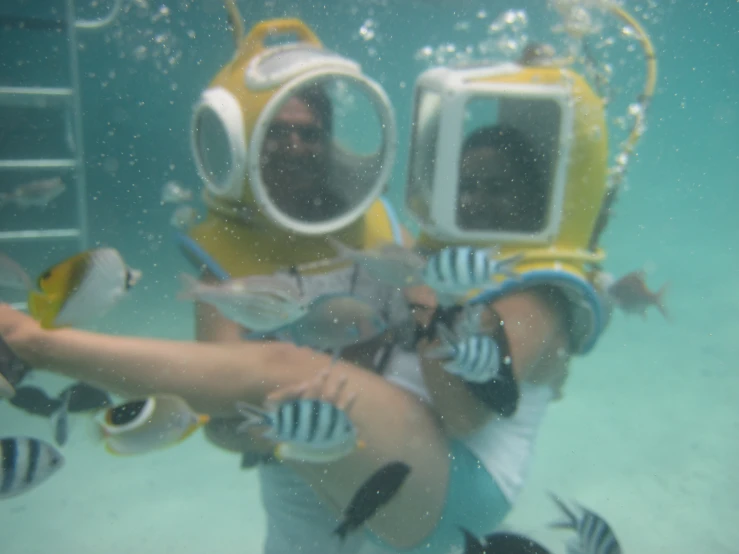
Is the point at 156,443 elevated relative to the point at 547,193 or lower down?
lower down

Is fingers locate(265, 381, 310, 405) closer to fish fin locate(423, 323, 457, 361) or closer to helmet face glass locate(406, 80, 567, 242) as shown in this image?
fish fin locate(423, 323, 457, 361)

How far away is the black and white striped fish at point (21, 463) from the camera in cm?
185

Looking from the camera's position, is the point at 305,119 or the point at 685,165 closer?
the point at 305,119

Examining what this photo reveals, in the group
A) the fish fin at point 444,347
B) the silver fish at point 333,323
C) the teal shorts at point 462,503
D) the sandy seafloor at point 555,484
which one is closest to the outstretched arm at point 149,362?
the silver fish at point 333,323

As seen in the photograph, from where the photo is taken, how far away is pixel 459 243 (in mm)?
2254

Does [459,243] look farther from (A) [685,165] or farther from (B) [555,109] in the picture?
(A) [685,165]

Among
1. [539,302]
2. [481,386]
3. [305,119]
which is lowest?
[481,386]

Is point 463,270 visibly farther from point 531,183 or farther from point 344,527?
point 344,527

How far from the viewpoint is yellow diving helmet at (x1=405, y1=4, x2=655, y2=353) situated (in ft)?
6.98

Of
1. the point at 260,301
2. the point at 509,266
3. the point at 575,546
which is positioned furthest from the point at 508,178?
Result: the point at 575,546

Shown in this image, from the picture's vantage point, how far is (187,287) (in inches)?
→ 80.3

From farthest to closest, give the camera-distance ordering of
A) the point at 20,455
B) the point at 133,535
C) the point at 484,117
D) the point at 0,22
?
the point at 0,22
the point at 133,535
the point at 484,117
the point at 20,455

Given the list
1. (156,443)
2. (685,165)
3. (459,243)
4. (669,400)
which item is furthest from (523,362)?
(685,165)

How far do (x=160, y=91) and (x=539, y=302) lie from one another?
1001cm
